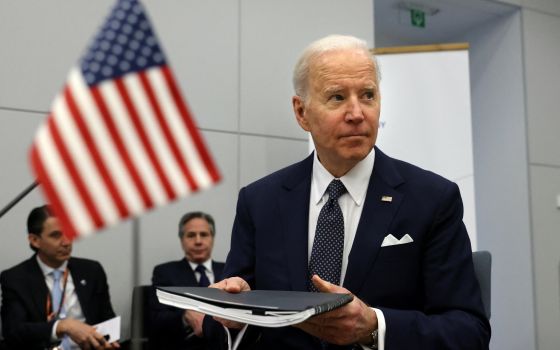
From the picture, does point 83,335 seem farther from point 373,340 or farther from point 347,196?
point 373,340

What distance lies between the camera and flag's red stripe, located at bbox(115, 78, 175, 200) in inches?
44.6

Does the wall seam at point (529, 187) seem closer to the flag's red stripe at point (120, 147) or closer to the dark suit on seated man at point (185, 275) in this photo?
the dark suit on seated man at point (185, 275)

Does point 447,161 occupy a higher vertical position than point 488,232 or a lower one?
higher

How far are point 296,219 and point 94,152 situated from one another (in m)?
0.76

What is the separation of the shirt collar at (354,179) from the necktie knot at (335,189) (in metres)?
0.01

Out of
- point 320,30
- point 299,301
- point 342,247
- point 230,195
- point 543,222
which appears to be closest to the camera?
point 299,301

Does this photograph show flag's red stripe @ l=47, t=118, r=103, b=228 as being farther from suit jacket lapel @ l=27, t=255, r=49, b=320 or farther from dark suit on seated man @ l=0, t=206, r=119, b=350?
suit jacket lapel @ l=27, t=255, r=49, b=320

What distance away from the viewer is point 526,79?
6836 mm

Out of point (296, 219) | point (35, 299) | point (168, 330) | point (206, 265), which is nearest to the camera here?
point (296, 219)

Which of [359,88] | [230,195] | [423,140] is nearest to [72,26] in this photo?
[230,195]

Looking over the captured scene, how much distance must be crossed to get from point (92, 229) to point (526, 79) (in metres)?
6.39

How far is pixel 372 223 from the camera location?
5.64ft

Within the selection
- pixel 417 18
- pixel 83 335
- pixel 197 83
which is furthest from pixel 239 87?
pixel 83 335

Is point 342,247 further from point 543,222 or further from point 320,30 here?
point 543,222
